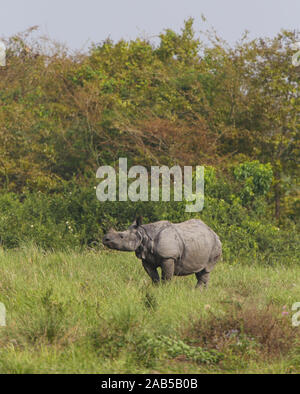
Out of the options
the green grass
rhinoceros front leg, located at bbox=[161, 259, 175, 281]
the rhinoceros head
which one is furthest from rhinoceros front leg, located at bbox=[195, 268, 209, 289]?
the rhinoceros head

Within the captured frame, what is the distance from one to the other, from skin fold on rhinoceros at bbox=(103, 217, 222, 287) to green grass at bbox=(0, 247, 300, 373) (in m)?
0.35

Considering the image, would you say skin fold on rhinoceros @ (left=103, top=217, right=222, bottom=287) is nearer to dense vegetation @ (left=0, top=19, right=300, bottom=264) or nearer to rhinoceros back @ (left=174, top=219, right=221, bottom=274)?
rhinoceros back @ (left=174, top=219, right=221, bottom=274)

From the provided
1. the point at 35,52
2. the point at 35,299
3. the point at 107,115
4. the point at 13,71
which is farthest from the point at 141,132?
the point at 35,299

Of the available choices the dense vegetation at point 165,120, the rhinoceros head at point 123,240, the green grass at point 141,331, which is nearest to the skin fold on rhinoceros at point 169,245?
the rhinoceros head at point 123,240

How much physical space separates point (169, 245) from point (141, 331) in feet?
7.31

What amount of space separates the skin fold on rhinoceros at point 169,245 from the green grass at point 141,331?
350 mm

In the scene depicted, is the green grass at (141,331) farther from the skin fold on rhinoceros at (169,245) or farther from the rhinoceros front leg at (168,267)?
the skin fold on rhinoceros at (169,245)

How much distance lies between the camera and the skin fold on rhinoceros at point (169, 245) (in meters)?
8.48

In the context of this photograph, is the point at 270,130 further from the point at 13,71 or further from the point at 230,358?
the point at 230,358

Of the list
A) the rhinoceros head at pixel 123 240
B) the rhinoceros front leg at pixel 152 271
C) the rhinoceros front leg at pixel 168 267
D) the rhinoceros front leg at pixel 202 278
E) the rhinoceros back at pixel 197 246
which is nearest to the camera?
the rhinoceros head at pixel 123 240

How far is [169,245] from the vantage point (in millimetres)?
8562

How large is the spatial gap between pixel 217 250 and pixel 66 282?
233 cm

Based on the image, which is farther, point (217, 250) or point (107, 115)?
point (107, 115)

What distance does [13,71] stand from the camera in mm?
22969
